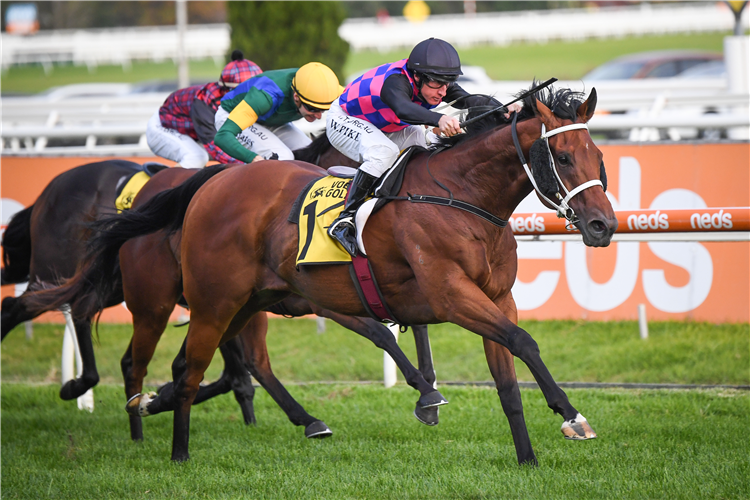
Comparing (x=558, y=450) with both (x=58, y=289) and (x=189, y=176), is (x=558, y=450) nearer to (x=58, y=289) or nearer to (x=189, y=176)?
(x=189, y=176)

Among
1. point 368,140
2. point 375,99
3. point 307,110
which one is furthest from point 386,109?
point 307,110

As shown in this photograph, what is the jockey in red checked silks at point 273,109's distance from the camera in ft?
17.5

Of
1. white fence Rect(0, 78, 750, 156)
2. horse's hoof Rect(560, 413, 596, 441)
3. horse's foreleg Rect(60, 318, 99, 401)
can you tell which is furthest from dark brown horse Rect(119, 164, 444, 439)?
white fence Rect(0, 78, 750, 156)

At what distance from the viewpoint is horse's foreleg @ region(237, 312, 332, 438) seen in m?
5.21

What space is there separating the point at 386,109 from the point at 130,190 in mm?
2511

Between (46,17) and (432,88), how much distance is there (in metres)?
41.5

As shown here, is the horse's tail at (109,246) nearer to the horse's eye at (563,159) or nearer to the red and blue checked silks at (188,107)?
the red and blue checked silks at (188,107)

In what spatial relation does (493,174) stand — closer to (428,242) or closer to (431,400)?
(428,242)

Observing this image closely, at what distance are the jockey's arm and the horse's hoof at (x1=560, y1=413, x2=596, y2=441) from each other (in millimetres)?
2757

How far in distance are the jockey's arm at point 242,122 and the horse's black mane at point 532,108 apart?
1.60m

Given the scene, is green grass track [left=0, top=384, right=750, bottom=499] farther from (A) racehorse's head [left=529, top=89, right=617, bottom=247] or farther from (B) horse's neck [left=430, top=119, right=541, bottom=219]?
(B) horse's neck [left=430, top=119, right=541, bottom=219]

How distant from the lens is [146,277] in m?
5.31

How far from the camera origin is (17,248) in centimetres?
672

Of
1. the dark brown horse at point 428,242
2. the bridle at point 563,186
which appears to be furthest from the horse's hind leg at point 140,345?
the bridle at point 563,186
